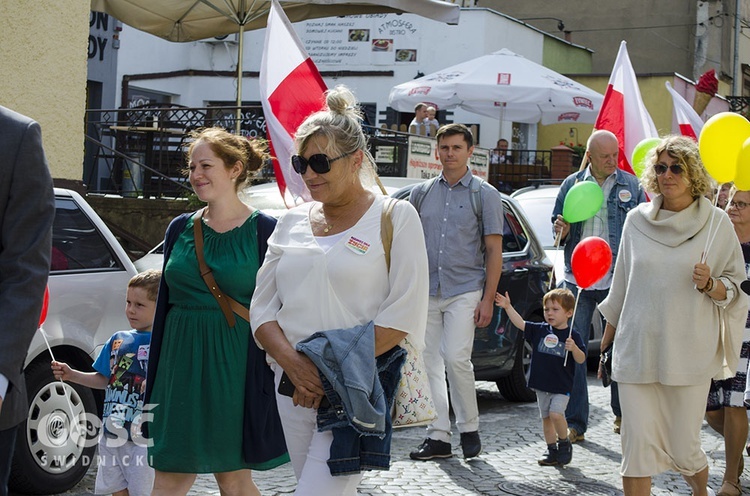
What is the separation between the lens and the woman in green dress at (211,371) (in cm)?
468

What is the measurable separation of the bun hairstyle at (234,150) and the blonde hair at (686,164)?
215cm

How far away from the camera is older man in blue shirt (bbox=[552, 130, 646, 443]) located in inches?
337

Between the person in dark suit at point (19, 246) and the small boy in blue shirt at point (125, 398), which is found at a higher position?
the person in dark suit at point (19, 246)

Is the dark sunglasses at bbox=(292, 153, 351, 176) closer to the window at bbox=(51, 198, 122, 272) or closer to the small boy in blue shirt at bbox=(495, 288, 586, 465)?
the window at bbox=(51, 198, 122, 272)

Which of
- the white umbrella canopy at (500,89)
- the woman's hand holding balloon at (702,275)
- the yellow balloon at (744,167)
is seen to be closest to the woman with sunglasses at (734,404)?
the yellow balloon at (744,167)

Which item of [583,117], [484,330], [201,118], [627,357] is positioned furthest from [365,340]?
[583,117]

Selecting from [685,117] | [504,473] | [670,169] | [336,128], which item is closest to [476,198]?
[504,473]

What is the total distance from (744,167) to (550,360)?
2.10 metres

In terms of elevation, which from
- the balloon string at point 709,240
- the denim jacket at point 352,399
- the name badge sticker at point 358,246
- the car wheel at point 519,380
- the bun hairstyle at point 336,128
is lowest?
the car wheel at point 519,380

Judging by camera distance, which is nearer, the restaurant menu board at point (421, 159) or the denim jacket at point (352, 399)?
the denim jacket at point (352, 399)

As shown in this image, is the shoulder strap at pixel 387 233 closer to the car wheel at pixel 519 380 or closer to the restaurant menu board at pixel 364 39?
the car wheel at pixel 519 380

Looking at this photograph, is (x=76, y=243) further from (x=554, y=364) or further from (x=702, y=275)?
(x=702, y=275)

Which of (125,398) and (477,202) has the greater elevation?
(477,202)

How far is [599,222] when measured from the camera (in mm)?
8656
